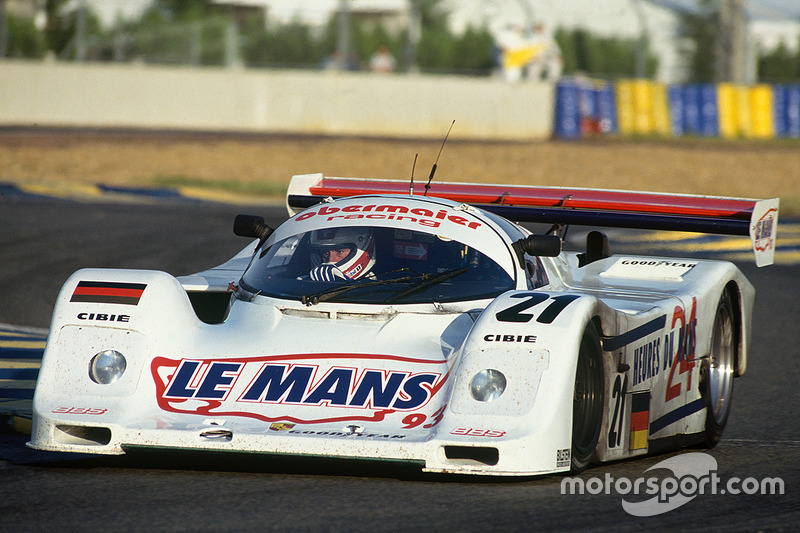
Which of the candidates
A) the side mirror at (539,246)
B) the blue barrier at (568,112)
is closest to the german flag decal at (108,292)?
the side mirror at (539,246)

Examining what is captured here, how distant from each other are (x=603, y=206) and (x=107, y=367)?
3210 millimetres

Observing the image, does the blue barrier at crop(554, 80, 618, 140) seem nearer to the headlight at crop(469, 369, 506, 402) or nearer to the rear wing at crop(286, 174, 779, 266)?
the rear wing at crop(286, 174, 779, 266)

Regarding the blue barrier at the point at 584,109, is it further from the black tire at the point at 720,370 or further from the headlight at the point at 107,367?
the headlight at the point at 107,367

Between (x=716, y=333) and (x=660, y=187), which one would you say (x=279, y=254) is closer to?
(x=716, y=333)

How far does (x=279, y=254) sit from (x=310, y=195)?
1455 mm

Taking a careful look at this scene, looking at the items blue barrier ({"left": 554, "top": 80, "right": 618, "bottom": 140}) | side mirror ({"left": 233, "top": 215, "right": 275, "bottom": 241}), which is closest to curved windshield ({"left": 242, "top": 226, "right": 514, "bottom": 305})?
side mirror ({"left": 233, "top": 215, "right": 275, "bottom": 241})

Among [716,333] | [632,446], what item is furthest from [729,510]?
[716,333]

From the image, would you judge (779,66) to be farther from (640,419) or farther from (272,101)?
(640,419)

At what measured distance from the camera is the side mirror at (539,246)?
242 inches

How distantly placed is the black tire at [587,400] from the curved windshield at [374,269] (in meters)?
0.63

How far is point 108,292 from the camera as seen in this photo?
576cm

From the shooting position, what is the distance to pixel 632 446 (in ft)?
19.4

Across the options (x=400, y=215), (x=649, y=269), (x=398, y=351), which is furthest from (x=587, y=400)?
(x=649, y=269)

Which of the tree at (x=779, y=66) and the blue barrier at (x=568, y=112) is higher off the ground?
the tree at (x=779, y=66)
